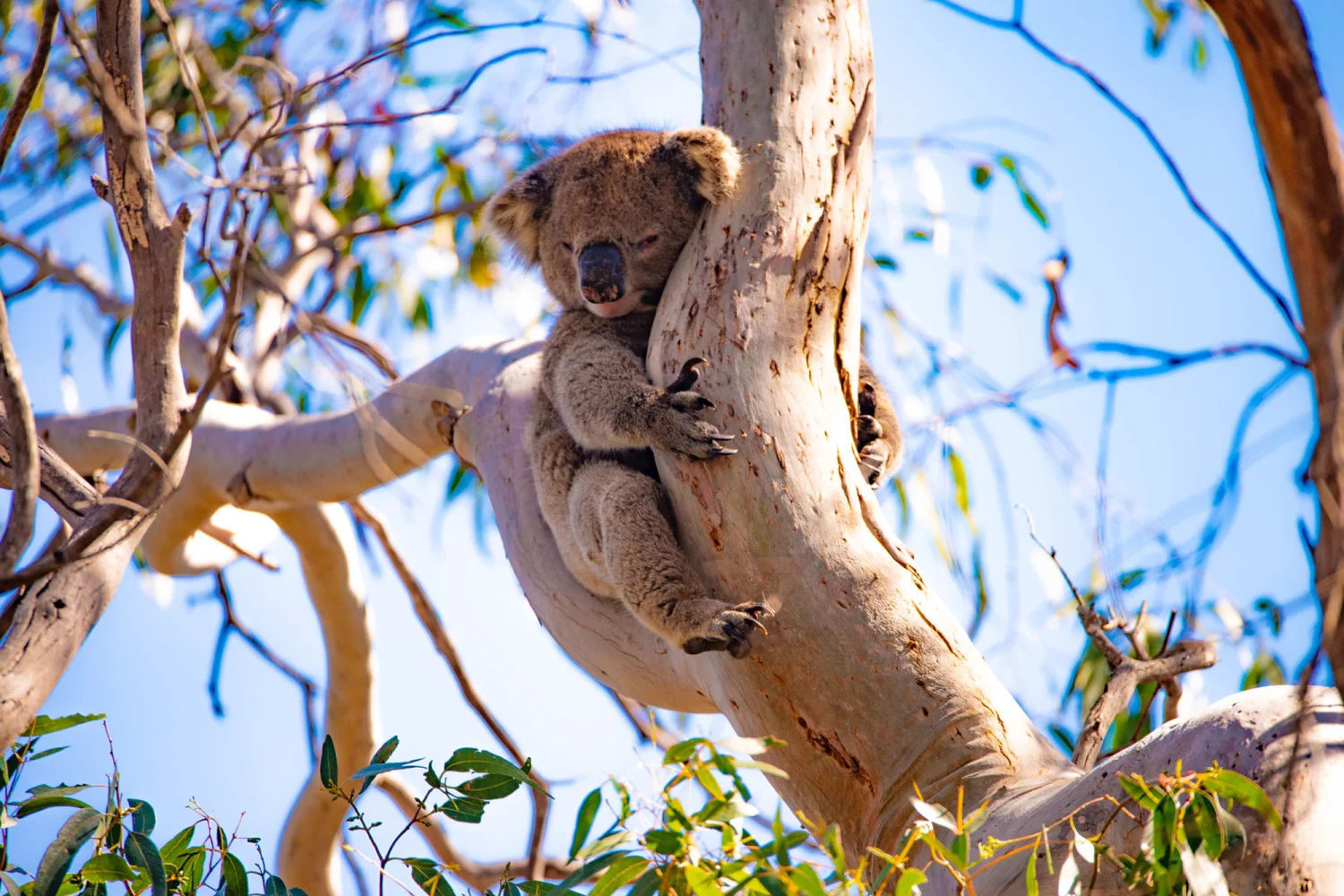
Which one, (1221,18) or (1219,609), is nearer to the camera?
(1221,18)

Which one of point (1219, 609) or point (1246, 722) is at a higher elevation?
point (1219, 609)

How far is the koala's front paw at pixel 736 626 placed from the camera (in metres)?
1.68

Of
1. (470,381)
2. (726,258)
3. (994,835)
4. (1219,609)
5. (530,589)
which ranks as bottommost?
(994,835)

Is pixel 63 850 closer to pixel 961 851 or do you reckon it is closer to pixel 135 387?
pixel 135 387

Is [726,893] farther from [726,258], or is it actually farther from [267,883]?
[726,258]

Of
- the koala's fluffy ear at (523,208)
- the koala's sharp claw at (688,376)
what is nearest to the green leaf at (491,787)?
the koala's sharp claw at (688,376)

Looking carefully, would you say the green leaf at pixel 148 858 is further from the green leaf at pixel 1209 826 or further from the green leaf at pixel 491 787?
the green leaf at pixel 1209 826

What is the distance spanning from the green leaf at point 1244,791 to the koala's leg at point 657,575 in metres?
0.69

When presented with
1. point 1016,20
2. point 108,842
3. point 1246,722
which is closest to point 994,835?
point 1246,722

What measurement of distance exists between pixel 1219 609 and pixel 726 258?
239cm

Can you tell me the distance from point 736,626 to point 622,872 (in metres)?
0.53

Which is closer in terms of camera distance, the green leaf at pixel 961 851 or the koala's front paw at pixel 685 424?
the green leaf at pixel 961 851

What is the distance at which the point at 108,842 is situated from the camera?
1540mm

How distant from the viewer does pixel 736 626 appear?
168 centimetres
